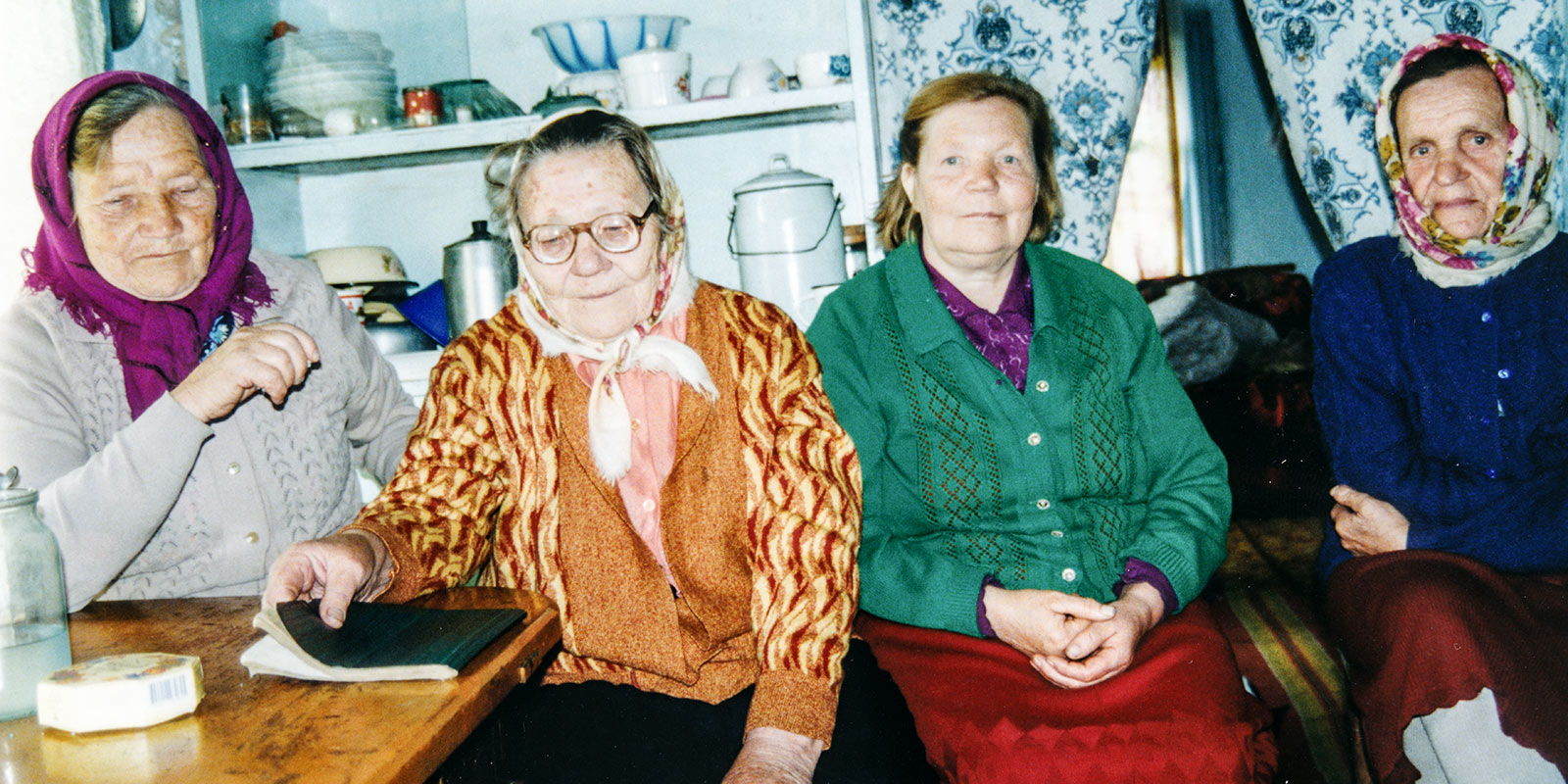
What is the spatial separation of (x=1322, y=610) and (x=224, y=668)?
1.60 meters

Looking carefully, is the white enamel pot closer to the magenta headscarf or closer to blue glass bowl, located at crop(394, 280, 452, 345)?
blue glass bowl, located at crop(394, 280, 452, 345)

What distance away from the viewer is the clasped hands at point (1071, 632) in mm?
1334

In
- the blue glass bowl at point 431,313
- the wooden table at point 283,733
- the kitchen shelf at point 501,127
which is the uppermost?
the kitchen shelf at point 501,127

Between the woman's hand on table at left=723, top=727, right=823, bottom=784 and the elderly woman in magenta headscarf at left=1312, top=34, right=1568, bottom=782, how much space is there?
81 centimetres

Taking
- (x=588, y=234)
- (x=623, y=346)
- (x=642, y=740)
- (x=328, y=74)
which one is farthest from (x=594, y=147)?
(x=328, y=74)

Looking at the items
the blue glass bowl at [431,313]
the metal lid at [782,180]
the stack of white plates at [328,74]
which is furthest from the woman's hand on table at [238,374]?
the stack of white plates at [328,74]

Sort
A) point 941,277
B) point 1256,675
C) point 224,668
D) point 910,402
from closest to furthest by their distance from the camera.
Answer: point 224,668 → point 910,402 → point 941,277 → point 1256,675

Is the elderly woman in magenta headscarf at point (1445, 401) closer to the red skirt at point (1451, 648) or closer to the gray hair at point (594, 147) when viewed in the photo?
the red skirt at point (1451, 648)

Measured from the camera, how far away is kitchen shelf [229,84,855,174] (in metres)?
2.24

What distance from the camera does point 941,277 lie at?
1.65m

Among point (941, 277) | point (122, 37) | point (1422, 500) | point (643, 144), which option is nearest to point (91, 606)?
point (643, 144)

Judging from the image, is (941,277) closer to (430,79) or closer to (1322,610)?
(1322,610)

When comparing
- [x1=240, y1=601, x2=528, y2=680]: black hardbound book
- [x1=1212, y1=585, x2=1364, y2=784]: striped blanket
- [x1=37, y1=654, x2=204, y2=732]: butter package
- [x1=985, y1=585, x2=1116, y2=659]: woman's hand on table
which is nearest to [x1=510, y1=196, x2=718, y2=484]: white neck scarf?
[x1=240, y1=601, x2=528, y2=680]: black hardbound book

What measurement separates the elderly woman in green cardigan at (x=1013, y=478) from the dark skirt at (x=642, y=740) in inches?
3.0
